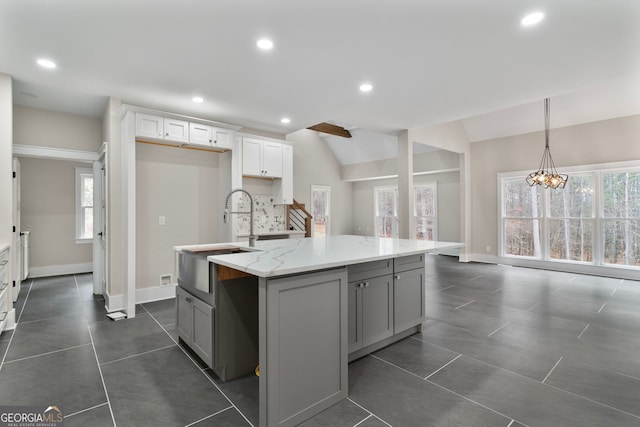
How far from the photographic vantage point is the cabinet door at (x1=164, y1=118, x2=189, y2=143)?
411 centimetres

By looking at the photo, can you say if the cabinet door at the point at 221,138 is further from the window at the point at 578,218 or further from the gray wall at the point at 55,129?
the window at the point at 578,218

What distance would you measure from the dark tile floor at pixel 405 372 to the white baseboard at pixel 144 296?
0.18 meters

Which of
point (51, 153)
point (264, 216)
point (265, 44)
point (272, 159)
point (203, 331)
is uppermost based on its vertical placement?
point (265, 44)

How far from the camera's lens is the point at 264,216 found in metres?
5.71

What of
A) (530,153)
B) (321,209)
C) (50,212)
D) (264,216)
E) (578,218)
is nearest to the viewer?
(264,216)

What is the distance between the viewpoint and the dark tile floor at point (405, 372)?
1863 mm

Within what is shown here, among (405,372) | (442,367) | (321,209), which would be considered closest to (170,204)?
(405,372)

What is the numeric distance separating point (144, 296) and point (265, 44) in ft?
12.1

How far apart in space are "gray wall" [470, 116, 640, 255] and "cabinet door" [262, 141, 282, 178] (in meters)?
5.11

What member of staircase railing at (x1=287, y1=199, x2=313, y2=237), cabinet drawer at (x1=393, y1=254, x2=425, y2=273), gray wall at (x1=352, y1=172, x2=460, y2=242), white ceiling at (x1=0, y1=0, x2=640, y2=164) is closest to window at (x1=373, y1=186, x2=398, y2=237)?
gray wall at (x1=352, y1=172, x2=460, y2=242)

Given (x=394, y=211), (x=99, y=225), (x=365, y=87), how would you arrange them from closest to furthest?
(x=365, y=87)
(x=99, y=225)
(x=394, y=211)

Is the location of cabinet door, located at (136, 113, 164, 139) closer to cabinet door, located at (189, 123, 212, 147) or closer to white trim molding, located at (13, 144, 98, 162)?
cabinet door, located at (189, 123, 212, 147)

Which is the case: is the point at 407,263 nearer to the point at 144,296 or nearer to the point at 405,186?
the point at 405,186

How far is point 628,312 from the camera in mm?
3756
